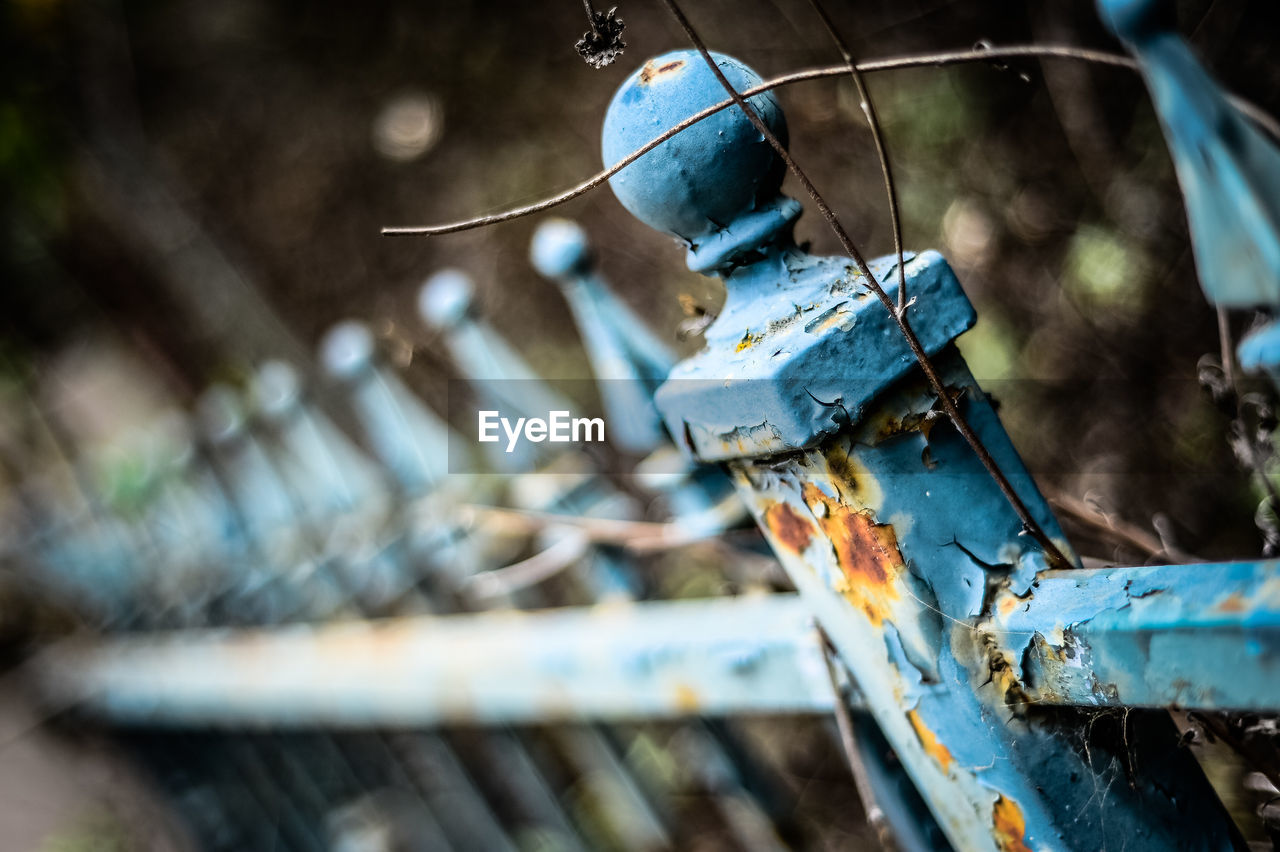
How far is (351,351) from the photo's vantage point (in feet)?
5.25

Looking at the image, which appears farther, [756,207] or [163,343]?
[163,343]

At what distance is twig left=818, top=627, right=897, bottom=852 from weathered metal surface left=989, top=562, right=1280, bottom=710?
202 mm

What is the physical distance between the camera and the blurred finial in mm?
359

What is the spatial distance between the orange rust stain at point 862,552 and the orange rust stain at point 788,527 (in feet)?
0.09

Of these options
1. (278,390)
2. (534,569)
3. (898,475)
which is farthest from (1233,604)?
(278,390)

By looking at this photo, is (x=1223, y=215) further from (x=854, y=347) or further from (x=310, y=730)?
(x=310, y=730)

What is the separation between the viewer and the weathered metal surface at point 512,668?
37.3 inches

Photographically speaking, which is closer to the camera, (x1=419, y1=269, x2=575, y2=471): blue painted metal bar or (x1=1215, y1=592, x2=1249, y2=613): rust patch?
(x1=1215, y1=592, x2=1249, y2=613): rust patch

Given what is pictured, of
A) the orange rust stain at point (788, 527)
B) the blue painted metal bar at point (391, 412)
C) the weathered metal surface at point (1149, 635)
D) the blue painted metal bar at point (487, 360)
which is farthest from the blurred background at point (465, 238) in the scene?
the blue painted metal bar at point (487, 360)

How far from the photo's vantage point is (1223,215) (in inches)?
15.1

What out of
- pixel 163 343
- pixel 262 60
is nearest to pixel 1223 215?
pixel 262 60

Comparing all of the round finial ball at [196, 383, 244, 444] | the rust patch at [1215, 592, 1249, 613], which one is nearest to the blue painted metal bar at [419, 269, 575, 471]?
the rust patch at [1215, 592, 1249, 613]

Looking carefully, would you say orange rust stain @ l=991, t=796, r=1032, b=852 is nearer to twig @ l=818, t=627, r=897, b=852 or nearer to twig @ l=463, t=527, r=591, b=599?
twig @ l=818, t=627, r=897, b=852

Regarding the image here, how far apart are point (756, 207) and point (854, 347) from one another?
158mm
